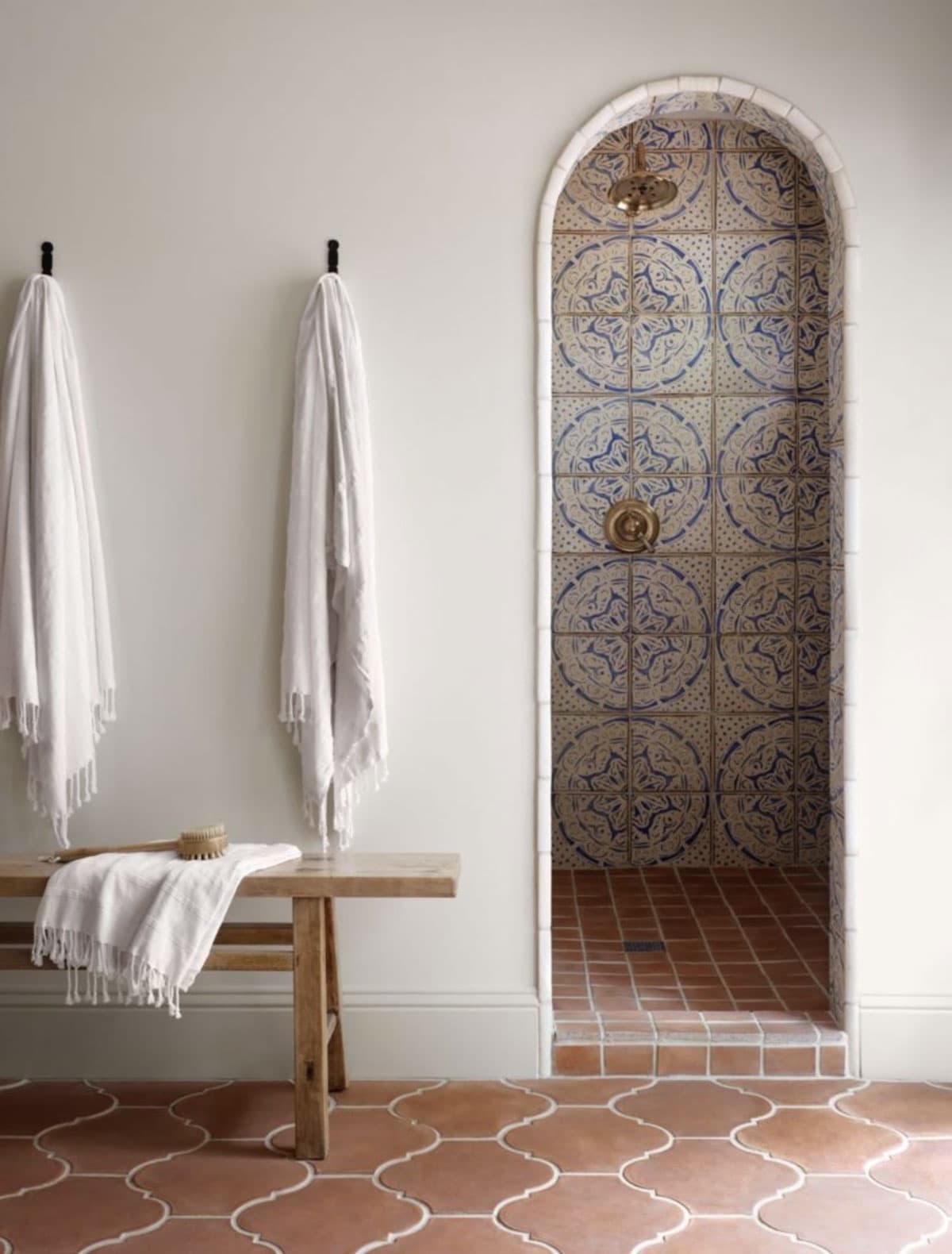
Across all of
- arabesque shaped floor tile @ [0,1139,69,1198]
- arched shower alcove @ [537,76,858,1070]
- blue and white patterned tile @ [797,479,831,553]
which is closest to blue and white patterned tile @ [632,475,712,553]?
arched shower alcove @ [537,76,858,1070]

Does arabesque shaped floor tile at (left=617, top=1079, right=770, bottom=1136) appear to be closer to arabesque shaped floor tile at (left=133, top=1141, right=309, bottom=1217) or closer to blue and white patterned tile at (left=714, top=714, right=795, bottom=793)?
arabesque shaped floor tile at (left=133, top=1141, right=309, bottom=1217)

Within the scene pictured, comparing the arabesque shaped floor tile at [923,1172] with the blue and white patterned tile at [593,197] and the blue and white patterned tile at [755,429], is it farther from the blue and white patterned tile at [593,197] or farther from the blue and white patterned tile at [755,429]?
the blue and white patterned tile at [593,197]

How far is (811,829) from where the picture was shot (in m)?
4.80

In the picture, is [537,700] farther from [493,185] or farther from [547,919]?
[493,185]

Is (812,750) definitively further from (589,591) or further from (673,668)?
(589,591)

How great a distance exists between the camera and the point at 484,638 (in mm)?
3143

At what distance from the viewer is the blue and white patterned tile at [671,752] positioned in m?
4.77

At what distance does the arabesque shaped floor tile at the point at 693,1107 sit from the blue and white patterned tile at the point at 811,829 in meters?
1.82

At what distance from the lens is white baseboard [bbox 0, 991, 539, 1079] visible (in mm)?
3148

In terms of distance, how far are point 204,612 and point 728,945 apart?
1.90m

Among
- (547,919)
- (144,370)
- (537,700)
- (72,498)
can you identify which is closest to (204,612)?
(72,498)

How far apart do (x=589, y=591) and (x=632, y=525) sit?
29 cm

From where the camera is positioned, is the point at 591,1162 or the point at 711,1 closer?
the point at 591,1162

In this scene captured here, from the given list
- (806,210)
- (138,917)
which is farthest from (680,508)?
(138,917)
